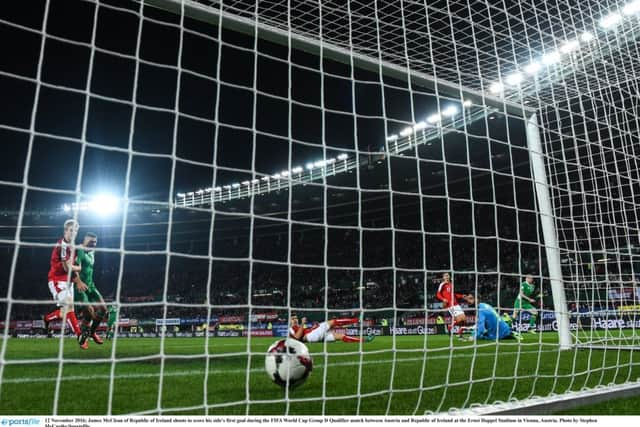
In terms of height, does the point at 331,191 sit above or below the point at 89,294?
above

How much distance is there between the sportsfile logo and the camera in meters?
2.50

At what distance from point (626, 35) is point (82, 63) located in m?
14.5

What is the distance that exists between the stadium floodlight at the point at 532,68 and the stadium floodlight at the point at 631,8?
1.08m

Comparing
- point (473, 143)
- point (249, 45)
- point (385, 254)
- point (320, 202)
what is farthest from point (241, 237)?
point (249, 45)

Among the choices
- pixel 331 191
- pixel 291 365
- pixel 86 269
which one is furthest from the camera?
pixel 331 191

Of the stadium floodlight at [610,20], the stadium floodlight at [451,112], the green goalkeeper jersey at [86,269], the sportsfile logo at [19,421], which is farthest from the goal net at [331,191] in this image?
the green goalkeeper jersey at [86,269]

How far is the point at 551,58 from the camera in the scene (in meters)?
5.33

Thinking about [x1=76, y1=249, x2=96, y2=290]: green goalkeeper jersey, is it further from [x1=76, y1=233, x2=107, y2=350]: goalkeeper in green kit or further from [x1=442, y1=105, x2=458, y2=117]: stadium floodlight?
[x1=442, y1=105, x2=458, y2=117]: stadium floodlight

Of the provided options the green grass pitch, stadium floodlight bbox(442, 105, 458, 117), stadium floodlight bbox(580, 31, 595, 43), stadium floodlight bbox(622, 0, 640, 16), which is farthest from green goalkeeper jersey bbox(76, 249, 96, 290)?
stadium floodlight bbox(622, 0, 640, 16)

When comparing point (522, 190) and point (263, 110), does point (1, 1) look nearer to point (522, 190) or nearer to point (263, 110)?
point (263, 110)

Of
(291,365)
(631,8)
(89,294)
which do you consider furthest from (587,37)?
(89,294)

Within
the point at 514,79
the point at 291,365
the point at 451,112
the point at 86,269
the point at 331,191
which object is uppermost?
the point at 331,191

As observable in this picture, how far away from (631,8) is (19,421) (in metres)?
6.58

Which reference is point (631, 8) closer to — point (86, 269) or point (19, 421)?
point (19, 421)
